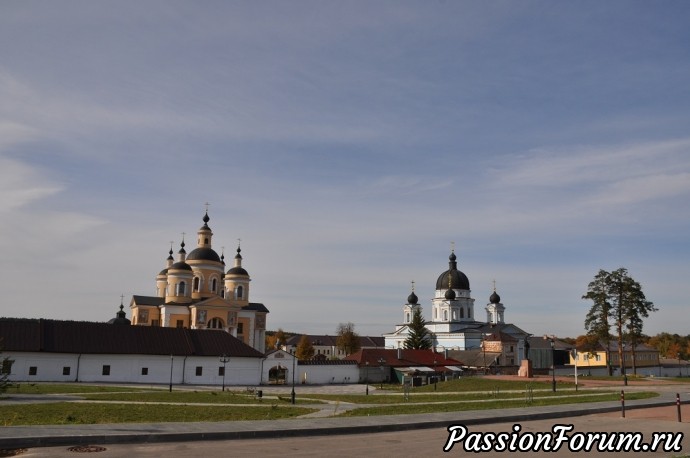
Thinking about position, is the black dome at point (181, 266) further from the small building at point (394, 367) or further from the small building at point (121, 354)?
the small building at point (394, 367)

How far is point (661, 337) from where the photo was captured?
136 meters

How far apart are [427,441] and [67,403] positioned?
1720 cm

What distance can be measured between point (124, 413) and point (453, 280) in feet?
292

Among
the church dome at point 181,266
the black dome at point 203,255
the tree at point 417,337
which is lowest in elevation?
the tree at point 417,337

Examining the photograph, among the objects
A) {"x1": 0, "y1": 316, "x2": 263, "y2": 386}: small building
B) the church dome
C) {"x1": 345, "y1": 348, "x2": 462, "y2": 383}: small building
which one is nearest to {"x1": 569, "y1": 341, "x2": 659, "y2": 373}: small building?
{"x1": 345, "y1": 348, "x2": 462, "y2": 383}: small building

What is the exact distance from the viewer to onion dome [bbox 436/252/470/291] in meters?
106

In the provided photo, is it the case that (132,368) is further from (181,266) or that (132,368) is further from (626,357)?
(626,357)

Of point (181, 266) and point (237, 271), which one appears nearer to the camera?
point (181, 266)

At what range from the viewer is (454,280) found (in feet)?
349

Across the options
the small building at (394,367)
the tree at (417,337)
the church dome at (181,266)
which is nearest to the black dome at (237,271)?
the church dome at (181,266)

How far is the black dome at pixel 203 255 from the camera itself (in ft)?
255

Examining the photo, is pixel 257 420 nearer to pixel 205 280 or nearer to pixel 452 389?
pixel 452 389

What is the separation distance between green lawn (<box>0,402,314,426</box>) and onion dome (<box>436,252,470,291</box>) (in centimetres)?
8389

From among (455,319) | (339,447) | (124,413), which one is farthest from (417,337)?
(339,447)
